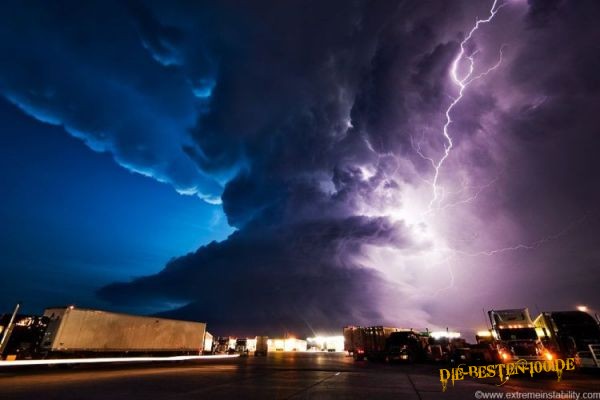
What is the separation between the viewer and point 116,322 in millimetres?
20547

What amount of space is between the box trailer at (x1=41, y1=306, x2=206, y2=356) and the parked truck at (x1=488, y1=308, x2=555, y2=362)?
23382 millimetres

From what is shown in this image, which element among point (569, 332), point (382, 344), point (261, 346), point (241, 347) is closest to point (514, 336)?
point (569, 332)

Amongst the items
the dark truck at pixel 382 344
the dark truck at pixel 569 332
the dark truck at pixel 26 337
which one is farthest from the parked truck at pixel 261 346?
the dark truck at pixel 569 332

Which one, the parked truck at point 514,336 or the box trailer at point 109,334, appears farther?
the box trailer at point 109,334

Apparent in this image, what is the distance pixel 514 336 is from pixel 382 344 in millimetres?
16004

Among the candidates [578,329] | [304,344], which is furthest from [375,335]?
[304,344]

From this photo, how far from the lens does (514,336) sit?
1680 centimetres

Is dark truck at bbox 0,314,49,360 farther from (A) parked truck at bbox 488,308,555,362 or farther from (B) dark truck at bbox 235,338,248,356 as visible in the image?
(B) dark truck at bbox 235,338,248,356

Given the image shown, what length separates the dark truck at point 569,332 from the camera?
1688 cm

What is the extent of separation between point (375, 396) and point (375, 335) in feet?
91.3

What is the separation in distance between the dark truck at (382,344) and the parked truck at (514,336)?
823cm

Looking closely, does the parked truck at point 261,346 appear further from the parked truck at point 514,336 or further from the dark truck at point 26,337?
the parked truck at point 514,336

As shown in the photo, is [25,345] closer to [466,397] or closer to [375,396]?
[375,396]

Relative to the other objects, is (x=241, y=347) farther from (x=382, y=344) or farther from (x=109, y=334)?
(x=109, y=334)
